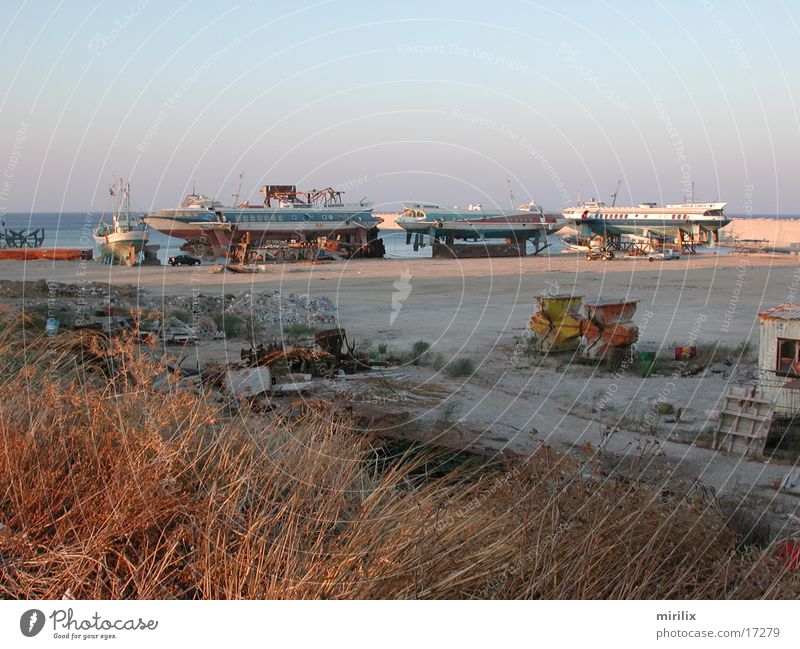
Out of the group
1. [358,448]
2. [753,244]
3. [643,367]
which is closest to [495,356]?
[643,367]

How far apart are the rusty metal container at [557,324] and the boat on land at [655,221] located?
143 ft

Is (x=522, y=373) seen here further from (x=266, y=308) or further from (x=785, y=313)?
(x=266, y=308)

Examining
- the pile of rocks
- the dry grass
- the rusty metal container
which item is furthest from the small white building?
the pile of rocks

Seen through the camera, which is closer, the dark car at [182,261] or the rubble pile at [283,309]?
the rubble pile at [283,309]

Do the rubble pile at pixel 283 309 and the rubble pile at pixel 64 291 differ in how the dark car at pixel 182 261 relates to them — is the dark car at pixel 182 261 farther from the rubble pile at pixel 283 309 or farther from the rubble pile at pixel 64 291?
the rubble pile at pixel 283 309

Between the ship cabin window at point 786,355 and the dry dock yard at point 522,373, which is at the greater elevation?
the ship cabin window at point 786,355

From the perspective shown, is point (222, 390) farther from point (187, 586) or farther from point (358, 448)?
point (187, 586)

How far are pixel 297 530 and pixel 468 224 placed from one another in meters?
50.8

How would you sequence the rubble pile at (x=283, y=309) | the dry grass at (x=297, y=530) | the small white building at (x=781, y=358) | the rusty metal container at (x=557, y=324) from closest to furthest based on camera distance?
1. the dry grass at (x=297, y=530)
2. the small white building at (x=781, y=358)
3. the rusty metal container at (x=557, y=324)
4. the rubble pile at (x=283, y=309)

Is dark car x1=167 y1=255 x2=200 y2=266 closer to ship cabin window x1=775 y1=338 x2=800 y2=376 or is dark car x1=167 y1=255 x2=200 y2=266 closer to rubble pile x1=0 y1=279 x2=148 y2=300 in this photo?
rubble pile x1=0 y1=279 x2=148 y2=300

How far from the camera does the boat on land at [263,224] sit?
49.4m

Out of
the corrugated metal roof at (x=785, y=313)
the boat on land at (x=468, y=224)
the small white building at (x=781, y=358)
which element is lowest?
the small white building at (x=781, y=358)

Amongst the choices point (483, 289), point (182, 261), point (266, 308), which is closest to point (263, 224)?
point (182, 261)

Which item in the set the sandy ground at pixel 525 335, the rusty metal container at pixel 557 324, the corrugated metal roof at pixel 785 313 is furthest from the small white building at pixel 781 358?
the rusty metal container at pixel 557 324
